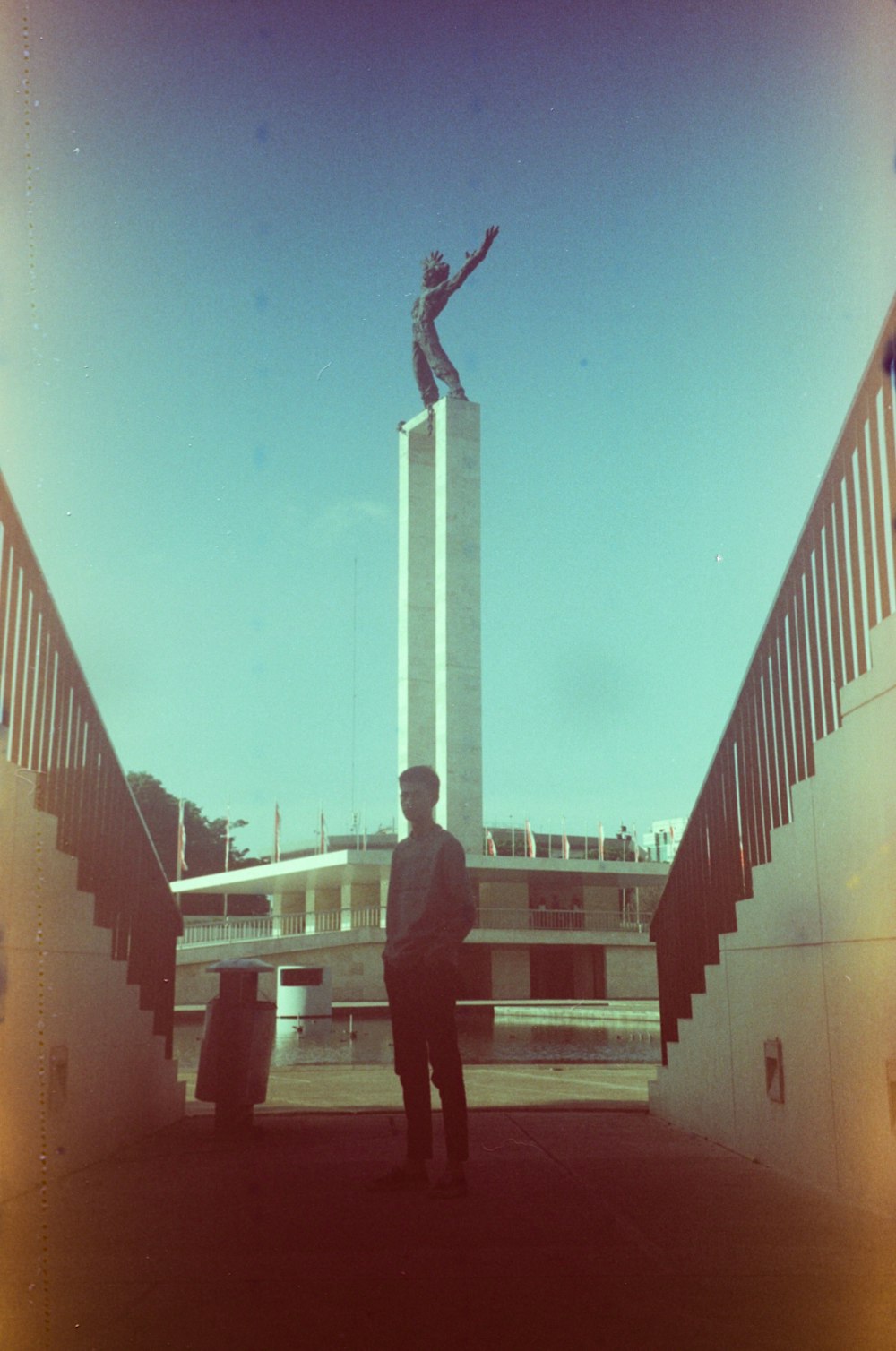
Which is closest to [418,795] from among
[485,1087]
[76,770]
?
[76,770]

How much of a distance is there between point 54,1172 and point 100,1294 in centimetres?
209

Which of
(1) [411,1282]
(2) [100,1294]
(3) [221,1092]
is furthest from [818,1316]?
(3) [221,1092]

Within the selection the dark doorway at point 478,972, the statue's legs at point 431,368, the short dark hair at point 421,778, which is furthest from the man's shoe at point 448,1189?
the statue's legs at point 431,368

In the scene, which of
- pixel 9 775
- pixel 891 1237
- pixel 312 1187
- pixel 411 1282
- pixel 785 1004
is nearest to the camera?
pixel 411 1282

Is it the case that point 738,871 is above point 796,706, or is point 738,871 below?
below

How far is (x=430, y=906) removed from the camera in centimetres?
491

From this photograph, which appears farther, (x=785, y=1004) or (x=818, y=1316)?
(x=785, y=1004)

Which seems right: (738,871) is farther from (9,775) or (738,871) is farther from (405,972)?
(9,775)

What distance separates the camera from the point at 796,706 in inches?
213

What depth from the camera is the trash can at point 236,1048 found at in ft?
21.6

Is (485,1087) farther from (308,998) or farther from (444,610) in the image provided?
(444,610)

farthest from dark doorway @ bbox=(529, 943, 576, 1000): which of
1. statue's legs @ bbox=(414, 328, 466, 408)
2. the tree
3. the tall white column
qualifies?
statue's legs @ bbox=(414, 328, 466, 408)

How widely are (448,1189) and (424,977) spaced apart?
0.80 metres

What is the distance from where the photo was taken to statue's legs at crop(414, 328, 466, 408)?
4541 cm
